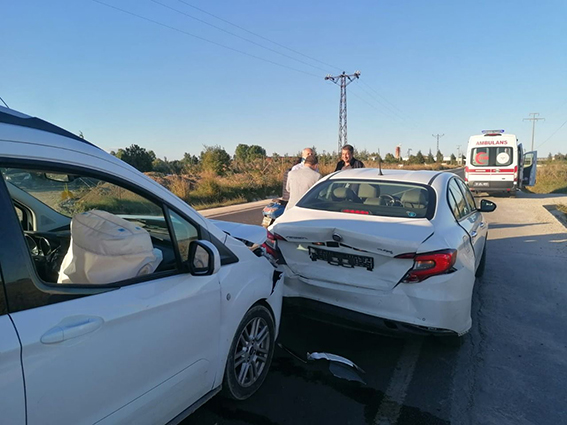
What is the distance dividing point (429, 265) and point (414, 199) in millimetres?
1131

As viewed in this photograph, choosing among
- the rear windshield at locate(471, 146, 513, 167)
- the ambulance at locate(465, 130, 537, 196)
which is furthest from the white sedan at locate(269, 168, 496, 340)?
the rear windshield at locate(471, 146, 513, 167)

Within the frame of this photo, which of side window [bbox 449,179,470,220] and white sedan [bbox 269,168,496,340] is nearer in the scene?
white sedan [bbox 269,168,496,340]

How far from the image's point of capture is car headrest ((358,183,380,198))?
4.18m

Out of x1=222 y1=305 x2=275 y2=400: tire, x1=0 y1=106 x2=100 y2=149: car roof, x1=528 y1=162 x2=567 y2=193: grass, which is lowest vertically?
x1=528 y1=162 x2=567 y2=193: grass

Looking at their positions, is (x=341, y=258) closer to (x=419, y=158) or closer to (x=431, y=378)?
(x=431, y=378)

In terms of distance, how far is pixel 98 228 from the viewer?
2055 millimetres

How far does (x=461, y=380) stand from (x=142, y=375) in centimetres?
248

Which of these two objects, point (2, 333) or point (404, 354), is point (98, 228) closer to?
point (2, 333)

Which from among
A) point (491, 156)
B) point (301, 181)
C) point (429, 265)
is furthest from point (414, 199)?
point (491, 156)

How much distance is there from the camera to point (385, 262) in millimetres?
3109

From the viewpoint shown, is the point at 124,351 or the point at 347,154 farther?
the point at 347,154

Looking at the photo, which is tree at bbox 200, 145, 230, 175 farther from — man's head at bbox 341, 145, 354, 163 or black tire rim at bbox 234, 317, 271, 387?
black tire rim at bbox 234, 317, 271, 387

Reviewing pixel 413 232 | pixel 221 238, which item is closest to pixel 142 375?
pixel 221 238

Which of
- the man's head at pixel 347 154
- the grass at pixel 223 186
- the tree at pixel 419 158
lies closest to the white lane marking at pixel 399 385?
the man's head at pixel 347 154
